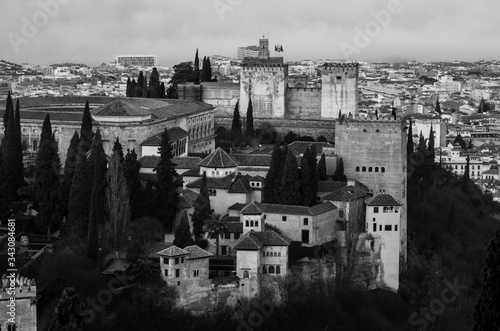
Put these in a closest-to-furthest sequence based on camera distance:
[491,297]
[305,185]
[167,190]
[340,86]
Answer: [491,297] → [167,190] → [305,185] → [340,86]

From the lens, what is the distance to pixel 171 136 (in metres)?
43.6

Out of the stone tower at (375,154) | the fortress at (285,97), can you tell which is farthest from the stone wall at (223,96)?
the stone tower at (375,154)

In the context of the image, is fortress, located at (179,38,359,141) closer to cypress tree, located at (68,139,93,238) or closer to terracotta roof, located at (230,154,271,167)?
terracotta roof, located at (230,154,271,167)

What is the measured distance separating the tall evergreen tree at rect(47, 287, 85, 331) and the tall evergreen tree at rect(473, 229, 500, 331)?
31.3ft

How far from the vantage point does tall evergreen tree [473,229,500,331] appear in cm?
2253

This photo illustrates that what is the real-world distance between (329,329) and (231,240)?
3816 mm

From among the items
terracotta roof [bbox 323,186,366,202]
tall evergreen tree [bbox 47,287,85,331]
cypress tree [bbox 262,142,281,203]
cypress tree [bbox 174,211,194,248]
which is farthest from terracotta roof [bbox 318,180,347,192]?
tall evergreen tree [bbox 47,287,85,331]

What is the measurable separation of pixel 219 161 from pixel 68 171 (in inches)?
174

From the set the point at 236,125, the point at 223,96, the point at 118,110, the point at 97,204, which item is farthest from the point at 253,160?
the point at 223,96

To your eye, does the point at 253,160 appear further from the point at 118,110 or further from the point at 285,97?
the point at 285,97

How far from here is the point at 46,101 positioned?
5225cm

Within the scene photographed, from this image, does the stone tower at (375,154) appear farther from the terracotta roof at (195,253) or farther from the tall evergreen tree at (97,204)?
the terracotta roof at (195,253)

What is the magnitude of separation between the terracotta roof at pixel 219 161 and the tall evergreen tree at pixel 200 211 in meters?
1.94

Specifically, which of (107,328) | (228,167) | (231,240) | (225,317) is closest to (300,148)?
(228,167)
